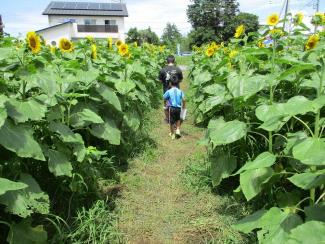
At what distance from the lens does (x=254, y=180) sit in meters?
2.56

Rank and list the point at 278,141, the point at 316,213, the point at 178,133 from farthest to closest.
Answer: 1. the point at 178,133
2. the point at 278,141
3. the point at 316,213

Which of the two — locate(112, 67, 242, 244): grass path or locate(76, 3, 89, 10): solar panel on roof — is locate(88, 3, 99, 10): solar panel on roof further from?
locate(112, 67, 242, 244): grass path

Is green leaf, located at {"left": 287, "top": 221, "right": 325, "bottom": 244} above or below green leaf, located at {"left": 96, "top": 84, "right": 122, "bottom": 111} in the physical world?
below

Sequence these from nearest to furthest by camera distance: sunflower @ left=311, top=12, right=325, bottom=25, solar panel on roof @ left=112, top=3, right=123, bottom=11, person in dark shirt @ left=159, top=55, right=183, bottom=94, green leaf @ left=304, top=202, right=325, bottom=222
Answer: green leaf @ left=304, top=202, right=325, bottom=222 < sunflower @ left=311, top=12, right=325, bottom=25 < person in dark shirt @ left=159, top=55, right=183, bottom=94 < solar panel on roof @ left=112, top=3, right=123, bottom=11

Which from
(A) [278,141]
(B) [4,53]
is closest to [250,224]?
(A) [278,141]

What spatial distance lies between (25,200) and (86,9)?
39655 millimetres

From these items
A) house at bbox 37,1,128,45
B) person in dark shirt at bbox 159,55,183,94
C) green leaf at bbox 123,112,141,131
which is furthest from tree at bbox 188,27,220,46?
green leaf at bbox 123,112,141,131

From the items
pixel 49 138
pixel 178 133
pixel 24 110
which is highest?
pixel 24 110

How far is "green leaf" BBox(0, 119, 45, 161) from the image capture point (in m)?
2.07

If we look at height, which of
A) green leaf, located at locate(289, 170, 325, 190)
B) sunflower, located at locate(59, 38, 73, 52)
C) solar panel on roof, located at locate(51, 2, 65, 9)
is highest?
solar panel on roof, located at locate(51, 2, 65, 9)

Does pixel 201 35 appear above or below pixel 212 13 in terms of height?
below

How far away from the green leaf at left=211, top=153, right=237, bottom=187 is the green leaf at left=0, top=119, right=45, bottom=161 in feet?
5.22

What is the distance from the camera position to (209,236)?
2896 mm

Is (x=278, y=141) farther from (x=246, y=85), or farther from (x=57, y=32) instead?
(x=57, y=32)
